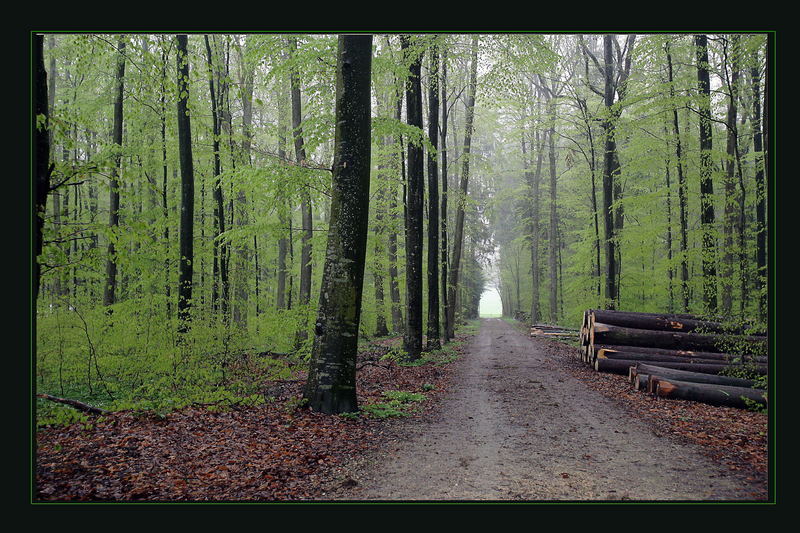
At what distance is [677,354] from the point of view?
994 cm

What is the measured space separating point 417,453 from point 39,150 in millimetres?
4479

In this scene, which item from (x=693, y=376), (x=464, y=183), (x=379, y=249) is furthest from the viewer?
(x=464, y=183)

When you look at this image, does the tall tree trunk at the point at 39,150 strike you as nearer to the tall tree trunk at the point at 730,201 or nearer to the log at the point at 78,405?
the log at the point at 78,405

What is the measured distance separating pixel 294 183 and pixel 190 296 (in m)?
5.58

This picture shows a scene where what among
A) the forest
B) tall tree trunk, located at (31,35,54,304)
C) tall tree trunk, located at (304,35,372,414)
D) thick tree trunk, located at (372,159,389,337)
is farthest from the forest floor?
thick tree trunk, located at (372,159,389,337)

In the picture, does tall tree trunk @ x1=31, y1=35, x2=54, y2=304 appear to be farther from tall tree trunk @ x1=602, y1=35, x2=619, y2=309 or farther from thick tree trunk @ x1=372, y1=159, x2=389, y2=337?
tall tree trunk @ x1=602, y1=35, x2=619, y2=309

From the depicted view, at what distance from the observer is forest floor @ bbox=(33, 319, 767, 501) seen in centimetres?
373

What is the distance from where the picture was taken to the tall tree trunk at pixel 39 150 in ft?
12.2

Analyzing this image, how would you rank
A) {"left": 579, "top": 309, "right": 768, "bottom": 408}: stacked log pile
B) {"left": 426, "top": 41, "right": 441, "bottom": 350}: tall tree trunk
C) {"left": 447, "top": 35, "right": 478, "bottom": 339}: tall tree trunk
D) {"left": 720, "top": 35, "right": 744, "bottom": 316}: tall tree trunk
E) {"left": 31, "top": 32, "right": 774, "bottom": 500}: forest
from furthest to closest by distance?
{"left": 447, "top": 35, "right": 478, "bottom": 339}: tall tree trunk < {"left": 426, "top": 41, "right": 441, "bottom": 350}: tall tree trunk < {"left": 720, "top": 35, "right": 744, "bottom": 316}: tall tree trunk < {"left": 579, "top": 309, "right": 768, "bottom": 408}: stacked log pile < {"left": 31, "top": 32, "right": 774, "bottom": 500}: forest

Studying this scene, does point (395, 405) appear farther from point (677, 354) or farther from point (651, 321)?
point (651, 321)

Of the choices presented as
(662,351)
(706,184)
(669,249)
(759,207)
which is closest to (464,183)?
(669,249)

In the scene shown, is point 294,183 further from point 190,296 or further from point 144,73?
point 190,296

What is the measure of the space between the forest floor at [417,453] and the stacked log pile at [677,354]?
1.25 ft

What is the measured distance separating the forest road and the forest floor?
2cm
